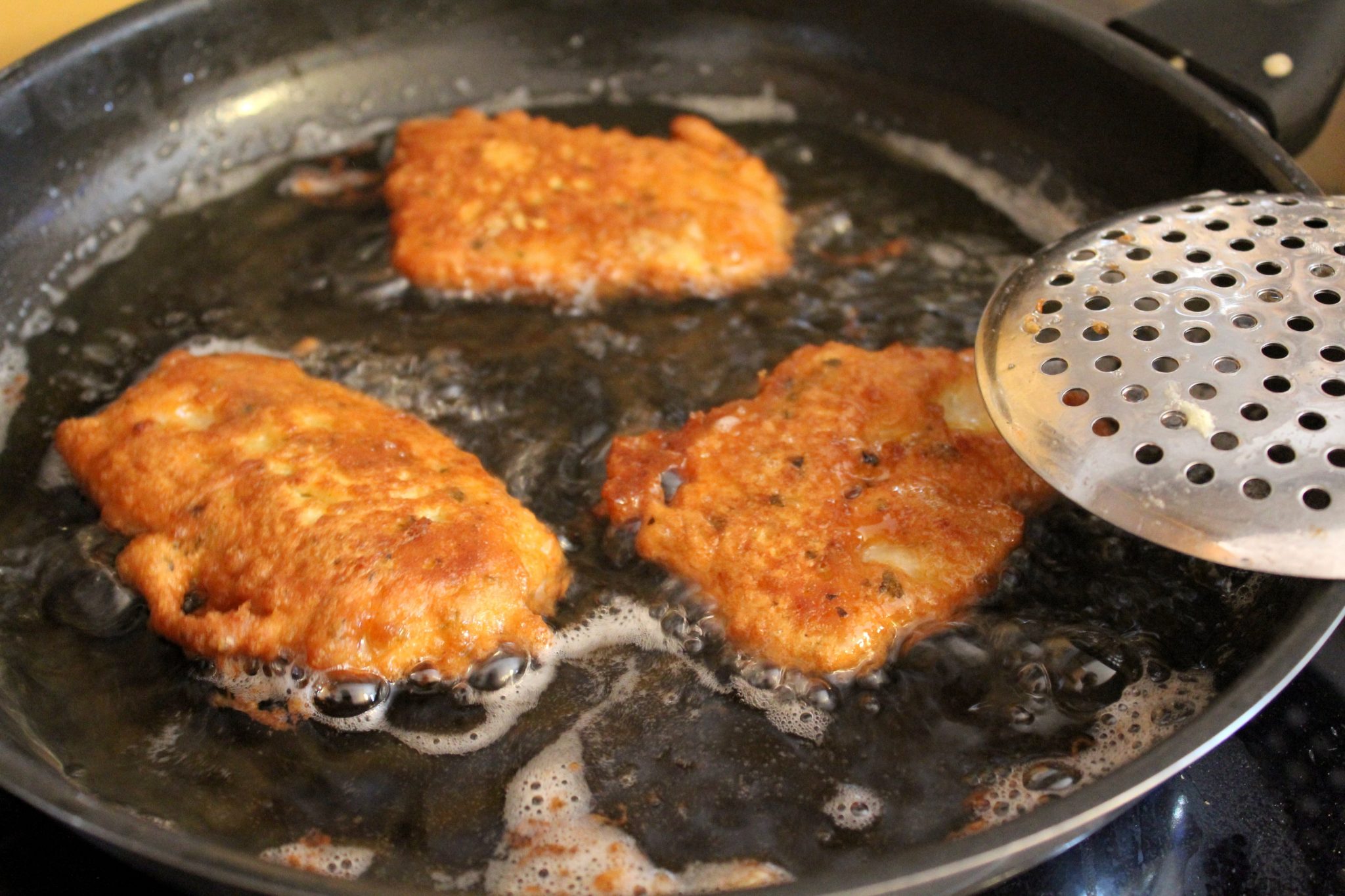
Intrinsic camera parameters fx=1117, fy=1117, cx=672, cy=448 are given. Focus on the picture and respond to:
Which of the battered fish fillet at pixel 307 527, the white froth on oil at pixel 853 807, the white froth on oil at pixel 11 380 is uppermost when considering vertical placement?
the white froth on oil at pixel 11 380

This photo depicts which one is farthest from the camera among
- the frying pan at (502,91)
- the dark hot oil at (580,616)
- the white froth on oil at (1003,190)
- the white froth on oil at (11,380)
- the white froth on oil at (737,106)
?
the white froth on oil at (737,106)

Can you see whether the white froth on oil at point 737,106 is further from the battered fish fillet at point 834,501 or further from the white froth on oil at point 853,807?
the white froth on oil at point 853,807

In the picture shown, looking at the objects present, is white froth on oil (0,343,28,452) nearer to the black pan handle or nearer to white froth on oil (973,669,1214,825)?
white froth on oil (973,669,1214,825)

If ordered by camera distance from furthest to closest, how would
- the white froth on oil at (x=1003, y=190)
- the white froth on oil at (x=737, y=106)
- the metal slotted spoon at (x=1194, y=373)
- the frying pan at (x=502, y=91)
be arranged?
the white froth on oil at (x=737, y=106)
the white froth on oil at (x=1003, y=190)
the frying pan at (x=502, y=91)
the metal slotted spoon at (x=1194, y=373)

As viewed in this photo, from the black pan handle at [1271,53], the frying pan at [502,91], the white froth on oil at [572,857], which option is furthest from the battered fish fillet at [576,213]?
the white froth on oil at [572,857]

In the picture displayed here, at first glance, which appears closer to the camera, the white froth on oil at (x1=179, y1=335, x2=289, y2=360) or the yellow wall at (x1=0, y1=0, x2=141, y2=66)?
the white froth on oil at (x1=179, y1=335, x2=289, y2=360)

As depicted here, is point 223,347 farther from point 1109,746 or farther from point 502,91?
point 1109,746

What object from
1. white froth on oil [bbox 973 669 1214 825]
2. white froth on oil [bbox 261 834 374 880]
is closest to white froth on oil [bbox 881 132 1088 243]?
white froth on oil [bbox 973 669 1214 825]
